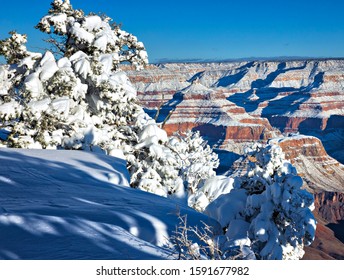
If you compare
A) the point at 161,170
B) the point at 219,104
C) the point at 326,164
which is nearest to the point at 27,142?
the point at 161,170

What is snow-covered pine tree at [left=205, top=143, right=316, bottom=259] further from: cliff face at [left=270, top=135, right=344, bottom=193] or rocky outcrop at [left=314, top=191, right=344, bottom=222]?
cliff face at [left=270, top=135, right=344, bottom=193]

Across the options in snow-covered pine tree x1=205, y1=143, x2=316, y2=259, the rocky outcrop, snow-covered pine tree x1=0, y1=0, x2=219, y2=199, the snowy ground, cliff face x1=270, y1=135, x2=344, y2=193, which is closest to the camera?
the snowy ground

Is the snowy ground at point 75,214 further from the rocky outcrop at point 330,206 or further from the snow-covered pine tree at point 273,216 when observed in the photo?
the rocky outcrop at point 330,206

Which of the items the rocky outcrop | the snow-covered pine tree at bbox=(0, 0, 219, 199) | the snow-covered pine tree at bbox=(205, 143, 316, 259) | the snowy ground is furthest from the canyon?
the snowy ground

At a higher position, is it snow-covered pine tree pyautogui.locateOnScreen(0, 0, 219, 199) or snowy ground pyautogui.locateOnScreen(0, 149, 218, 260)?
snow-covered pine tree pyautogui.locateOnScreen(0, 0, 219, 199)

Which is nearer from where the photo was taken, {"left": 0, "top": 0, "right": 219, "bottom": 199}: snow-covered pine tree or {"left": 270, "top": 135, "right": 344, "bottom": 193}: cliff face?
{"left": 0, "top": 0, "right": 219, "bottom": 199}: snow-covered pine tree
